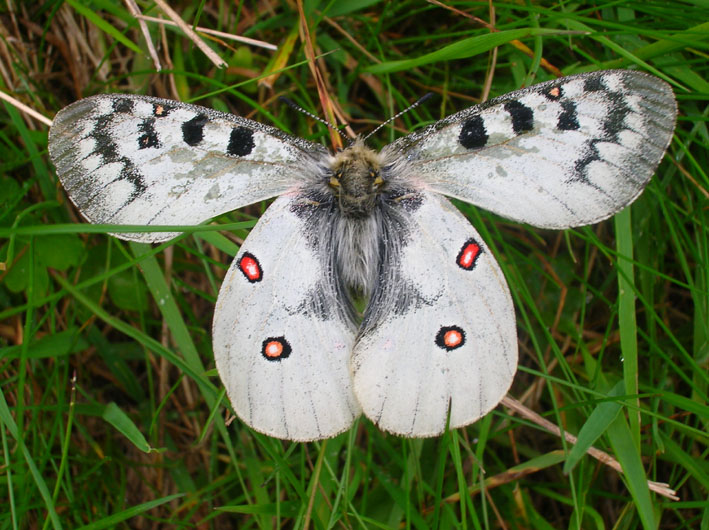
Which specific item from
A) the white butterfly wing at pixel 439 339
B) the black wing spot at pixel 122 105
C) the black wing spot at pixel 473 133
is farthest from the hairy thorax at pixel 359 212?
the black wing spot at pixel 122 105

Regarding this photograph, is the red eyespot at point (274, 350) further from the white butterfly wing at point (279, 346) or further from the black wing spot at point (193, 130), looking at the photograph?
the black wing spot at point (193, 130)

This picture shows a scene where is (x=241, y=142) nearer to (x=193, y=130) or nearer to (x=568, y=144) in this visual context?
(x=193, y=130)

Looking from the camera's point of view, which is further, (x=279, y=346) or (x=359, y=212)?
(x=359, y=212)

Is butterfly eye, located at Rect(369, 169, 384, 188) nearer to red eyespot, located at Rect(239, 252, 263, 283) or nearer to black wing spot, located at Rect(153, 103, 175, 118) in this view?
red eyespot, located at Rect(239, 252, 263, 283)

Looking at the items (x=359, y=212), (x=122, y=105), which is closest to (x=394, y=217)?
(x=359, y=212)

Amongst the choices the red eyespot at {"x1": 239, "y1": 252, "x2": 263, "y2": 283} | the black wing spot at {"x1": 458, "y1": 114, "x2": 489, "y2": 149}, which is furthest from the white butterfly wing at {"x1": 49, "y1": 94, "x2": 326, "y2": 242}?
the black wing spot at {"x1": 458, "y1": 114, "x2": 489, "y2": 149}

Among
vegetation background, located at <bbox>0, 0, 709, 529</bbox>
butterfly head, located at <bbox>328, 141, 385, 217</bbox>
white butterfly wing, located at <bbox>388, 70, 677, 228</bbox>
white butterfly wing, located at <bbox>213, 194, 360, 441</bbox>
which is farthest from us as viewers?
vegetation background, located at <bbox>0, 0, 709, 529</bbox>
